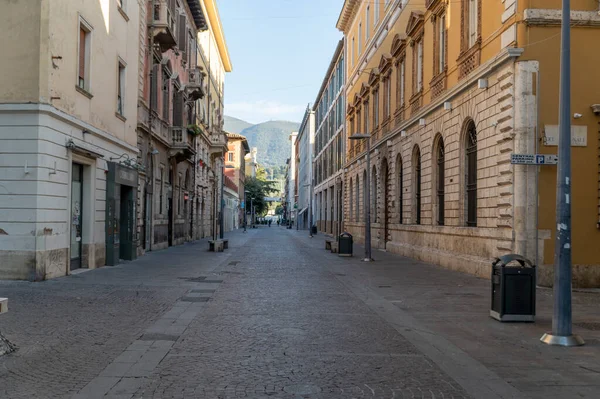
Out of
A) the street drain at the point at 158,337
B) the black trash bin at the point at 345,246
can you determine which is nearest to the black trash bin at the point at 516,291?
the street drain at the point at 158,337

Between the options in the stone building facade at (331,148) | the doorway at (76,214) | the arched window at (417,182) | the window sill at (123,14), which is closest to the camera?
the doorway at (76,214)

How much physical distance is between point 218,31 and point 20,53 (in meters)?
35.8

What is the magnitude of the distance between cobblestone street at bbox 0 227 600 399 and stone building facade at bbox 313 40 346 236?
3370 cm

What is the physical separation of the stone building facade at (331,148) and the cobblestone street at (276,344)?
111 feet

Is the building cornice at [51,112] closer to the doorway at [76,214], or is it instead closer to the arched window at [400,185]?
the doorway at [76,214]

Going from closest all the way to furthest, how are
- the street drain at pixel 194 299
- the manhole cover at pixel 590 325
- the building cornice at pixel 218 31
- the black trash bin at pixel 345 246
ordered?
1. the manhole cover at pixel 590 325
2. the street drain at pixel 194 299
3. the black trash bin at pixel 345 246
4. the building cornice at pixel 218 31

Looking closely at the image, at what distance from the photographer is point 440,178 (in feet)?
68.2

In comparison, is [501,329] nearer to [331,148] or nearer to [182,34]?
[182,34]

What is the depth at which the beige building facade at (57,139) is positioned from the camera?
12.8 metres

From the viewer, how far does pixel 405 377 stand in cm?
582

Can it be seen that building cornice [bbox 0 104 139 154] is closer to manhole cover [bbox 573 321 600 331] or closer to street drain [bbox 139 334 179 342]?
street drain [bbox 139 334 179 342]

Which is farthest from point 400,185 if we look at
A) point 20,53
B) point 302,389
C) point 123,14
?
point 302,389

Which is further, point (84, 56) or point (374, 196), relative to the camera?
point (374, 196)

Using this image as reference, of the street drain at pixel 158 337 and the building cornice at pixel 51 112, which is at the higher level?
the building cornice at pixel 51 112
